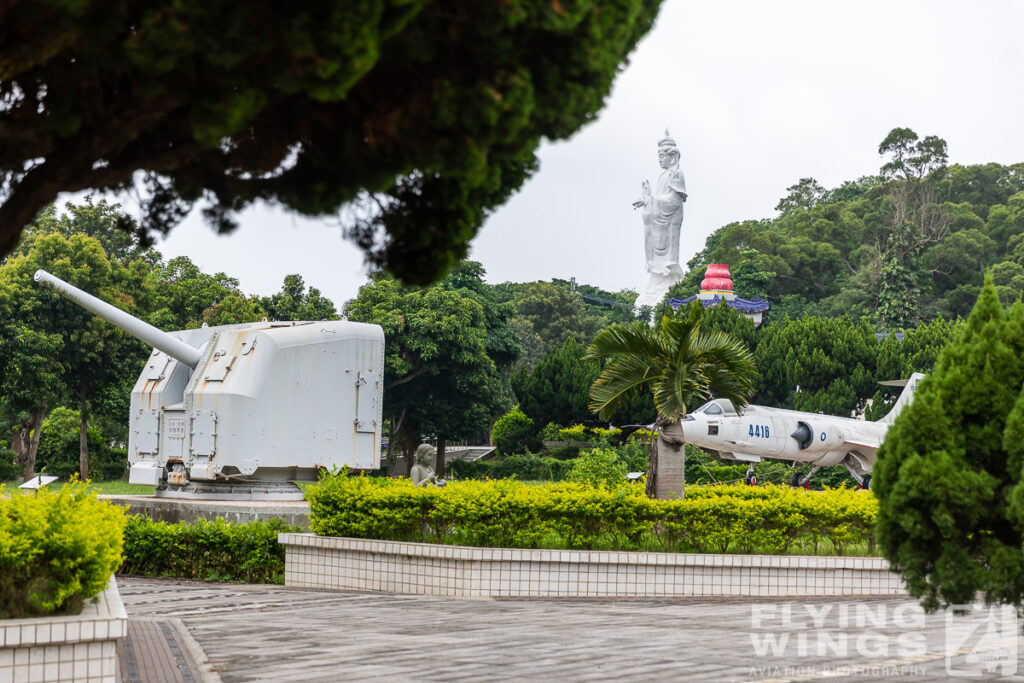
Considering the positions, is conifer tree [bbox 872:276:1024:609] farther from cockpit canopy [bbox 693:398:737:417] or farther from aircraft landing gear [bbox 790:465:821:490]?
aircraft landing gear [bbox 790:465:821:490]

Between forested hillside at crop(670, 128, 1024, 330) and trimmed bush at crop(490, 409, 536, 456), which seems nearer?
trimmed bush at crop(490, 409, 536, 456)

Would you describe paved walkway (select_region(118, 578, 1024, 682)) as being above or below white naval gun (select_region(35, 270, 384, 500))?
below

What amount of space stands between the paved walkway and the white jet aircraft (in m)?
10.2

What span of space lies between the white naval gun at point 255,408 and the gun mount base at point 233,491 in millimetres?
15

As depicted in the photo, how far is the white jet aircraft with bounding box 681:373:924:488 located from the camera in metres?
21.2

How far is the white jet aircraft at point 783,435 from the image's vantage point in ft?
69.6

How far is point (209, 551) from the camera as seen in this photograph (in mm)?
13133

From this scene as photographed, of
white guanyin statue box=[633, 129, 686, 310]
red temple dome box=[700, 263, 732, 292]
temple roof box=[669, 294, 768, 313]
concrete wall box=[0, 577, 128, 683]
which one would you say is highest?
white guanyin statue box=[633, 129, 686, 310]

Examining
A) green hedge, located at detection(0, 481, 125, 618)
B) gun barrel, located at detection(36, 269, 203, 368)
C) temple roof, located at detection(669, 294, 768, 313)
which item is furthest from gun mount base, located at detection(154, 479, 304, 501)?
temple roof, located at detection(669, 294, 768, 313)

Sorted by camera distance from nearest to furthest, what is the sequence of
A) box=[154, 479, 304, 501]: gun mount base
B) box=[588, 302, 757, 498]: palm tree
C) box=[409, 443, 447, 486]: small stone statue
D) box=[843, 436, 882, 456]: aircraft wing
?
box=[588, 302, 757, 498]: palm tree, box=[409, 443, 447, 486]: small stone statue, box=[154, 479, 304, 501]: gun mount base, box=[843, 436, 882, 456]: aircraft wing

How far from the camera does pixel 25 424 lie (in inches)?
1433

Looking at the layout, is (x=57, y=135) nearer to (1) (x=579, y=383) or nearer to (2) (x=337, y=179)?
(2) (x=337, y=179)

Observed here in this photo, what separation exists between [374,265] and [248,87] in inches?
47.6

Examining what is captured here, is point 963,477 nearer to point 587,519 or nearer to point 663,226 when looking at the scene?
point 587,519
